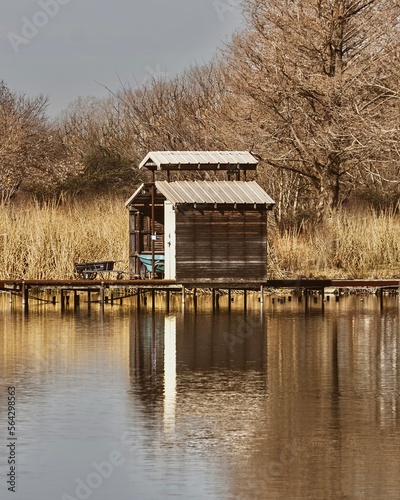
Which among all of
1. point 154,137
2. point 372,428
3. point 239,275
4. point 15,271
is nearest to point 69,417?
point 372,428

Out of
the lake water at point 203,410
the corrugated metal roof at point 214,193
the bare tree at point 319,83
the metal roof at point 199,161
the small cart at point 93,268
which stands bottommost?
the lake water at point 203,410

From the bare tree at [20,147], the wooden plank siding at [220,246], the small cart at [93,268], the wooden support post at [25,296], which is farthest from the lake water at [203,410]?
the bare tree at [20,147]

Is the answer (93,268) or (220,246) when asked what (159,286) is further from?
(93,268)

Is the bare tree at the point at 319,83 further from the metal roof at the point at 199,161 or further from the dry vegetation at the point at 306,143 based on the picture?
the metal roof at the point at 199,161

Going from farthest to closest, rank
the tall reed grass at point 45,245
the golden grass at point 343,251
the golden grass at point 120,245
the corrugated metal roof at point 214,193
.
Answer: the golden grass at point 343,251 < the golden grass at point 120,245 < the tall reed grass at point 45,245 < the corrugated metal roof at point 214,193

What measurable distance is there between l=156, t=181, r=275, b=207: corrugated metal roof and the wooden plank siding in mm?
418

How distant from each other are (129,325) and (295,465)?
1777cm

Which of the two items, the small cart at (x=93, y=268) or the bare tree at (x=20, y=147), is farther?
the bare tree at (x=20, y=147)

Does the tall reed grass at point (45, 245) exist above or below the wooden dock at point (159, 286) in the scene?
above

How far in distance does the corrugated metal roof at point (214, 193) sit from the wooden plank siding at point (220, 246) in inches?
16.4

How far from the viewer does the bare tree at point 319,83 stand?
159 feet

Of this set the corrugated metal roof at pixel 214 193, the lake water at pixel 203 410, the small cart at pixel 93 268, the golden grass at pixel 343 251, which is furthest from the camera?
the golden grass at pixel 343 251

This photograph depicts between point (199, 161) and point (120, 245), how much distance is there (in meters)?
6.03

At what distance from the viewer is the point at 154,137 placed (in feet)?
231
